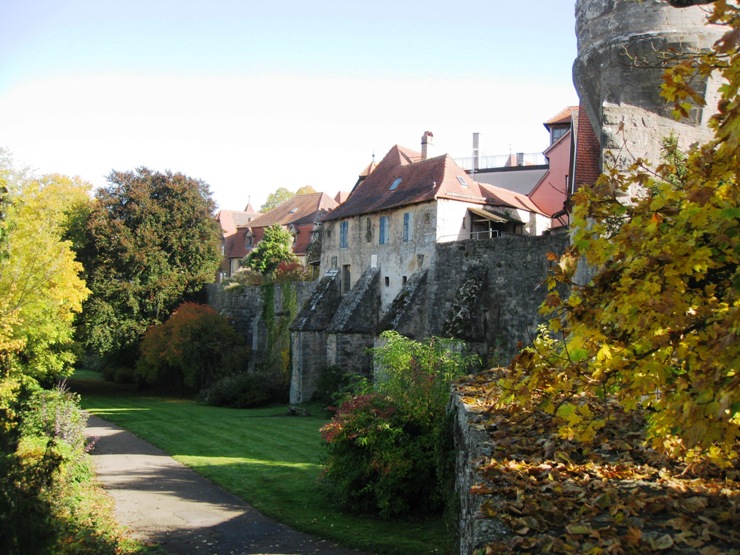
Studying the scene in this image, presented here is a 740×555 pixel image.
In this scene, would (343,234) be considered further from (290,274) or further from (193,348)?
(193,348)

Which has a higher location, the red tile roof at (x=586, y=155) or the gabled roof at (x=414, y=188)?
the gabled roof at (x=414, y=188)

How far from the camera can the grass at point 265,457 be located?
43.8 feet

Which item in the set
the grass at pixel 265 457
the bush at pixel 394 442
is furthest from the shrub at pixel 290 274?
the bush at pixel 394 442

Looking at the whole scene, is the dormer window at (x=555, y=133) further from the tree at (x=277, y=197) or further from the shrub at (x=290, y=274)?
the tree at (x=277, y=197)

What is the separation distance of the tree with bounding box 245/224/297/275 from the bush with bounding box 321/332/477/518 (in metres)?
31.3

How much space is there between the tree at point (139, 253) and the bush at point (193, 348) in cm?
186

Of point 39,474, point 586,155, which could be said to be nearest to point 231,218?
point 586,155

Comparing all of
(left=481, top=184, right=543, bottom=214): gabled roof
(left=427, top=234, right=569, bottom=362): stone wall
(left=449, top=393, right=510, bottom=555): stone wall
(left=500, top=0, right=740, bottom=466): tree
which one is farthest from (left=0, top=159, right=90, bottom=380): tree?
(left=500, top=0, right=740, bottom=466): tree

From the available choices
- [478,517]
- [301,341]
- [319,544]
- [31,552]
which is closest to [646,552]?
[478,517]

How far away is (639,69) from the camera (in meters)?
13.8

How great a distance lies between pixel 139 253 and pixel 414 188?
1632 cm

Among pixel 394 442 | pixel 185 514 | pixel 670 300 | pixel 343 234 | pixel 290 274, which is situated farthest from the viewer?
pixel 290 274

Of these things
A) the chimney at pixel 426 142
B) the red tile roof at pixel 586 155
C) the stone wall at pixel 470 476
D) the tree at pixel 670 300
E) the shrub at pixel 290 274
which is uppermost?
the chimney at pixel 426 142

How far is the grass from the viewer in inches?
525
